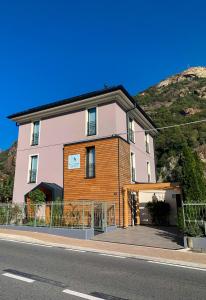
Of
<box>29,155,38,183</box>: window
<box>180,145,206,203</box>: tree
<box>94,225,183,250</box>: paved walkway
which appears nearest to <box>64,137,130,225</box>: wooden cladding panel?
<box>94,225,183,250</box>: paved walkway

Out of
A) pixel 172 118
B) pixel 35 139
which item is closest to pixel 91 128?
pixel 35 139

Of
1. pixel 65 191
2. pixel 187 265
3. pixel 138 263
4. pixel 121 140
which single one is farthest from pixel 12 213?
pixel 187 265

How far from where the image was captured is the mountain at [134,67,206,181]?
144 feet

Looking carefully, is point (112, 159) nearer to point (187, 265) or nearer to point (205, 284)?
point (187, 265)

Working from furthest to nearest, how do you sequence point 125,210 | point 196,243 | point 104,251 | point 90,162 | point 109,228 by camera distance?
point 90,162 → point 125,210 → point 109,228 → point 196,243 → point 104,251

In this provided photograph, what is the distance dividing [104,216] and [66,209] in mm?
2128

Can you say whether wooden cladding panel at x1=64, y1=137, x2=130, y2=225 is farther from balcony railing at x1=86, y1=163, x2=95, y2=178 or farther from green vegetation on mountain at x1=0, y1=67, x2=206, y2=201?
green vegetation on mountain at x1=0, y1=67, x2=206, y2=201

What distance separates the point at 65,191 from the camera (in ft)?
59.5

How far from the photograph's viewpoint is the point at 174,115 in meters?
55.6

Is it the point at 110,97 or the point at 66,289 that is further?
the point at 110,97

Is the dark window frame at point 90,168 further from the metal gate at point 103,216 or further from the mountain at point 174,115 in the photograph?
the mountain at point 174,115

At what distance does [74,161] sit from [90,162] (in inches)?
44.6

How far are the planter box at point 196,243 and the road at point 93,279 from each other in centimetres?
281

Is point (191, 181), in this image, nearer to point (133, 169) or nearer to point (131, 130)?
point (133, 169)
